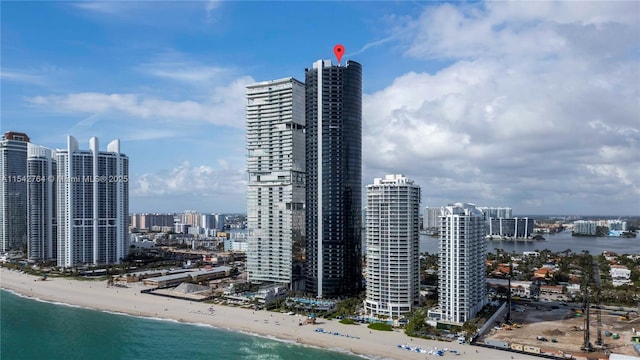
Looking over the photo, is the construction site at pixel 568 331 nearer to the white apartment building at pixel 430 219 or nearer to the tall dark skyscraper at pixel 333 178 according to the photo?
the tall dark skyscraper at pixel 333 178

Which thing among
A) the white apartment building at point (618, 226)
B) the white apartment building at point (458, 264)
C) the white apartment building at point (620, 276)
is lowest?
the white apartment building at point (618, 226)

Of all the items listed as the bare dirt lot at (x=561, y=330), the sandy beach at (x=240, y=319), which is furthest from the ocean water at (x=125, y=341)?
the bare dirt lot at (x=561, y=330)

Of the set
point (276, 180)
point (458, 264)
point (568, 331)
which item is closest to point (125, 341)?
point (276, 180)

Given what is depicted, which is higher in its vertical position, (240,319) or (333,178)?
(333,178)

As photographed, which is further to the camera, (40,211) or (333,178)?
(40,211)

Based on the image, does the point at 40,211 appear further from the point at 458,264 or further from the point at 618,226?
the point at 618,226

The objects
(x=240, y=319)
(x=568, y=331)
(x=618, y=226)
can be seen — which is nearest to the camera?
(x=568, y=331)

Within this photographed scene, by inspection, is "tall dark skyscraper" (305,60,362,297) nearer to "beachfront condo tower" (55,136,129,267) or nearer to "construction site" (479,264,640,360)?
"construction site" (479,264,640,360)
